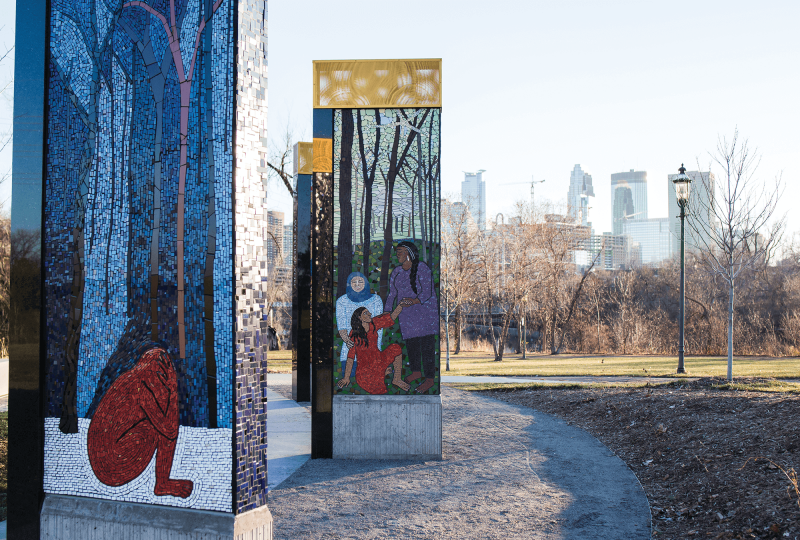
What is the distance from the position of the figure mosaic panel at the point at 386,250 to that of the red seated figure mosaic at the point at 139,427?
→ 12.3 feet

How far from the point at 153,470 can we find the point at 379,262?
415 centimetres

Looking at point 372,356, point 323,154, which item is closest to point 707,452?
point 372,356

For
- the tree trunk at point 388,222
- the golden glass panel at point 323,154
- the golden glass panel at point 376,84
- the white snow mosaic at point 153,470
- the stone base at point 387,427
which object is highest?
the golden glass panel at point 376,84

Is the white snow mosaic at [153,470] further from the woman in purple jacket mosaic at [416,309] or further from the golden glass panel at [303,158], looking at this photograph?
the golden glass panel at [303,158]

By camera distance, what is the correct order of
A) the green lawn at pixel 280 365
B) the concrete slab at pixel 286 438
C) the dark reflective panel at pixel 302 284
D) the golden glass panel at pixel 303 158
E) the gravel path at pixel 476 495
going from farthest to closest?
1. the green lawn at pixel 280 365
2. the dark reflective panel at pixel 302 284
3. the golden glass panel at pixel 303 158
4. the concrete slab at pixel 286 438
5. the gravel path at pixel 476 495

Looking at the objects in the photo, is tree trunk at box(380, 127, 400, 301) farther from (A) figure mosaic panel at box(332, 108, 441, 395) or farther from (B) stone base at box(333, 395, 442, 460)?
(B) stone base at box(333, 395, 442, 460)

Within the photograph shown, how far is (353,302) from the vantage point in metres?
7.29

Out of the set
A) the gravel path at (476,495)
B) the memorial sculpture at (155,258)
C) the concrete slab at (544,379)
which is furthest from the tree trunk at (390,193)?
the concrete slab at (544,379)

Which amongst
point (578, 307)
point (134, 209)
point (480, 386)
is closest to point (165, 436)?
point (134, 209)

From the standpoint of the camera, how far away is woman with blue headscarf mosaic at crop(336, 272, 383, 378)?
727 cm

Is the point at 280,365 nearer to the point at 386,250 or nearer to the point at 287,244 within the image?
the point at 386,250

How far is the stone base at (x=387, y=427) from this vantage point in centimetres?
715

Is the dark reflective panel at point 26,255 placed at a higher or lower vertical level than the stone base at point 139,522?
higher

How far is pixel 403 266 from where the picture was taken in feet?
23.8
